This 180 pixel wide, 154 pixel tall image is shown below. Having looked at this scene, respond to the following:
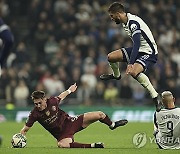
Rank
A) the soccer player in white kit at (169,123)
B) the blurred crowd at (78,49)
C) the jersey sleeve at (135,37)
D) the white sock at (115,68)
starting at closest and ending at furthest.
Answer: the soccer player in white kit at (169,123)
the jersey sleeve at (135,37)
the white sock at (115,68)
the blurred crowd at (78,49)

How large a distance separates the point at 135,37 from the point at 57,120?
6.19ft

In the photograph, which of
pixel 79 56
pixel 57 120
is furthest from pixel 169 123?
pixel 79 56

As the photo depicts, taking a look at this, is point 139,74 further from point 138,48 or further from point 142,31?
point 142,31

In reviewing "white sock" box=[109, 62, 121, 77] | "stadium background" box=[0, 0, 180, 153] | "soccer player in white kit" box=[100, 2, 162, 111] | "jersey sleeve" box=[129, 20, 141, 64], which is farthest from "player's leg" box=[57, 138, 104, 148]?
"stadium background" box=[0, 0, 180, 153]

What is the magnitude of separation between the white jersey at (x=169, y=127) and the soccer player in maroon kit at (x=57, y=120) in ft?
2.90

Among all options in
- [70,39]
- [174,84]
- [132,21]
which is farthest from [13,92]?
[132,21]

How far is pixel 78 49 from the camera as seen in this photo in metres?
23.5

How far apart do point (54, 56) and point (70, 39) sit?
87cm

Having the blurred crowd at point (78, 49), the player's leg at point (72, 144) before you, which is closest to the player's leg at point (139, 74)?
the player's leg at point (72, 144)

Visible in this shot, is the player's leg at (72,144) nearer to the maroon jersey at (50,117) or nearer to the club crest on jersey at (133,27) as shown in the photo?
the maroon jersey at (50,117)

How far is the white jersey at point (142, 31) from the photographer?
41.8 ft

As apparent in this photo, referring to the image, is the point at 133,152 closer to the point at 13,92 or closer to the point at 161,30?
the point at 13,92

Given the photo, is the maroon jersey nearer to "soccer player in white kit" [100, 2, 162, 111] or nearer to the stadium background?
"soccer player in white kit" [100, 2, 162, 111]

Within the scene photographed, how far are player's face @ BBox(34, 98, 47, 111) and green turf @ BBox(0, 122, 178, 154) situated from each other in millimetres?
660
